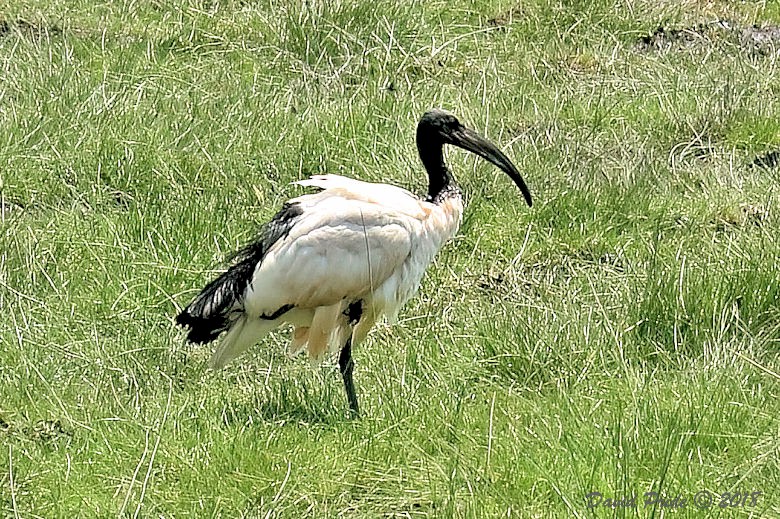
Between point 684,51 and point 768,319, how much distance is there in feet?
12.3

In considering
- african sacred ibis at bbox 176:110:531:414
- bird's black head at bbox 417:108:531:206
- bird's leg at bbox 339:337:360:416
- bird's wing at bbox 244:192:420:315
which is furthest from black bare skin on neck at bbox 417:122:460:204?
bird's leg at bbox 339:337:360:416

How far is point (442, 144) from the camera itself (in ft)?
16.9

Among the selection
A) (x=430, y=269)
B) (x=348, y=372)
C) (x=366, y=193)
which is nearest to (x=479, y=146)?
(x=366, y=193)

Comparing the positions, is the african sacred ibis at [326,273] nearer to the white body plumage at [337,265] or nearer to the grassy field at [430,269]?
the white body plumage at [337,265]

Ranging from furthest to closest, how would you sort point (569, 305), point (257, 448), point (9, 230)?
point (9, 230) < point (569, 305) < point (257, 448)

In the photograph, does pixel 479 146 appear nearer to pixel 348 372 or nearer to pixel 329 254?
pixel 329 254

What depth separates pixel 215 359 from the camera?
4.68m

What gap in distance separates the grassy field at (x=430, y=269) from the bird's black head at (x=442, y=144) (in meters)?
0.57

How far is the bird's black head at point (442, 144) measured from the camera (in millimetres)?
5141

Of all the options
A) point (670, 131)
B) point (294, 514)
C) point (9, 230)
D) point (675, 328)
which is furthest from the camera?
point (670, 131)

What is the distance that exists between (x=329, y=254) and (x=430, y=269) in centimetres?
122

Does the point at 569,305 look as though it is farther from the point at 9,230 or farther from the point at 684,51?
the point at 684,51

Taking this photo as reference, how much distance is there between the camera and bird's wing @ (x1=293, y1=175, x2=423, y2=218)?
15.4 feet

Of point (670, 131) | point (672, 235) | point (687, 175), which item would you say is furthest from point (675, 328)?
point (670, 131)
